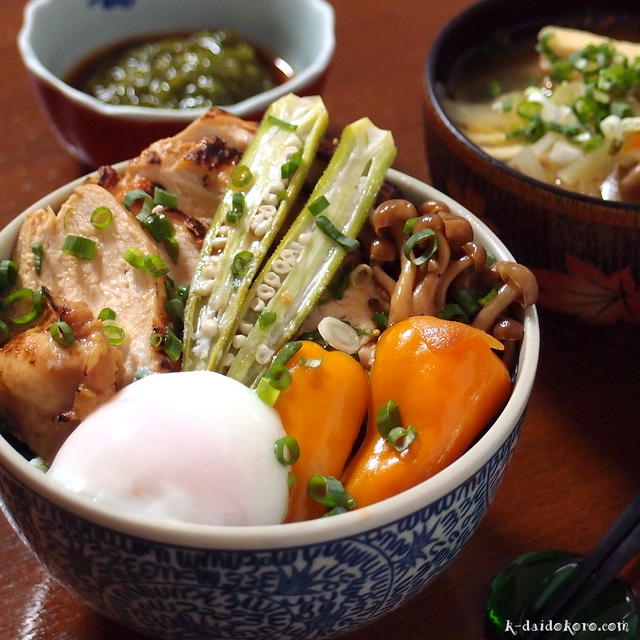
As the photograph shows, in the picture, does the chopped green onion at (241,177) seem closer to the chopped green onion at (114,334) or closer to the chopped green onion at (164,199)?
the chopped green onion at (164,199)

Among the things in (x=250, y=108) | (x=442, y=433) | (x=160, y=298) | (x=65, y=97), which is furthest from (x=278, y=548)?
(x=65, y=97)

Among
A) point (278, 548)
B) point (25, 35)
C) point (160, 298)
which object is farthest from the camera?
point (25, 35)

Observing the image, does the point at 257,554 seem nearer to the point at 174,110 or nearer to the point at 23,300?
the point at 23,300

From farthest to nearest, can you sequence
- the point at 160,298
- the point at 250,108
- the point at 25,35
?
the point at 25,35
the point at 250,108
the point at 160,298

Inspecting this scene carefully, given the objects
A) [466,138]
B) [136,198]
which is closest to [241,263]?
[136,198]

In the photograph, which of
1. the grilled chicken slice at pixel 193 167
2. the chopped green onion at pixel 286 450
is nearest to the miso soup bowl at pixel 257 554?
the chopped green onion at pixel 286 450

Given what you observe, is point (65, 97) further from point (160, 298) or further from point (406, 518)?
point (406, 518)
